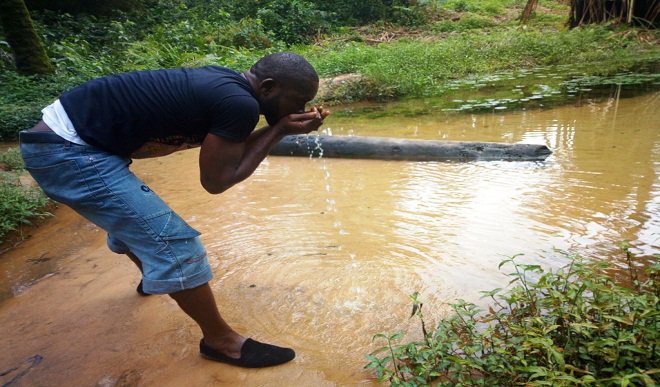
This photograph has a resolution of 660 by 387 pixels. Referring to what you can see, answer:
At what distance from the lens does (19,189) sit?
386 cm

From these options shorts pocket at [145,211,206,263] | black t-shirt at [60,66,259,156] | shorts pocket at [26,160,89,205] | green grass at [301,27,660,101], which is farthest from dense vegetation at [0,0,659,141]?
shorts pocket at [145,211,206,263]

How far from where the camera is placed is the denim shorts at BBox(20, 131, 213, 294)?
1738mm

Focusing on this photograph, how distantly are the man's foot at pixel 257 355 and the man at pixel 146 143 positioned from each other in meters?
0.31

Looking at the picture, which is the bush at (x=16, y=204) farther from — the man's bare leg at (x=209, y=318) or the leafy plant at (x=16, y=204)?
the man's bare leg at (x=209, y=318)

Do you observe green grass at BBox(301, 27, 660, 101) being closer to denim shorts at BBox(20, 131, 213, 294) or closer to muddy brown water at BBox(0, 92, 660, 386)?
muddy brown water at BBox(0, 92, 660, 386)

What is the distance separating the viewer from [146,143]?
192 centimetres

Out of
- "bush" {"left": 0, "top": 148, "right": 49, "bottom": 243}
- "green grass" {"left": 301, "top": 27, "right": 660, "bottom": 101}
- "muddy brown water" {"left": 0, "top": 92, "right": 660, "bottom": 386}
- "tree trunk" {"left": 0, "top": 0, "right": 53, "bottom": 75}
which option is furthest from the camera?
"green grass" {"left": 301, "top": 27, "right": 660, "bottom": 101}

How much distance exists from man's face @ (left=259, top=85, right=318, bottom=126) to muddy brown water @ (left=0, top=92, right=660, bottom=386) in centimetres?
110

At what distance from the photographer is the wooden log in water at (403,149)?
4566 mm

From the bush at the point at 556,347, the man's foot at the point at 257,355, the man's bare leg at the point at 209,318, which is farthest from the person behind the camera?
the man's foot at the point at 257,355

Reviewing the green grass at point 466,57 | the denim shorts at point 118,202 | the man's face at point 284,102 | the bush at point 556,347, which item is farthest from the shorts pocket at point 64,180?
the green grass at point 466,57

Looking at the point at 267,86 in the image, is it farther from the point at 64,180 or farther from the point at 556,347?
the point at 556,347

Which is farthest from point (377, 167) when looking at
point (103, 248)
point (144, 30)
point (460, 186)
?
point (144, 30)

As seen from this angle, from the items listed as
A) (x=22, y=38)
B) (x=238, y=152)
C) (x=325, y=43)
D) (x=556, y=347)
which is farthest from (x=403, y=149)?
(x=325, y=43)
